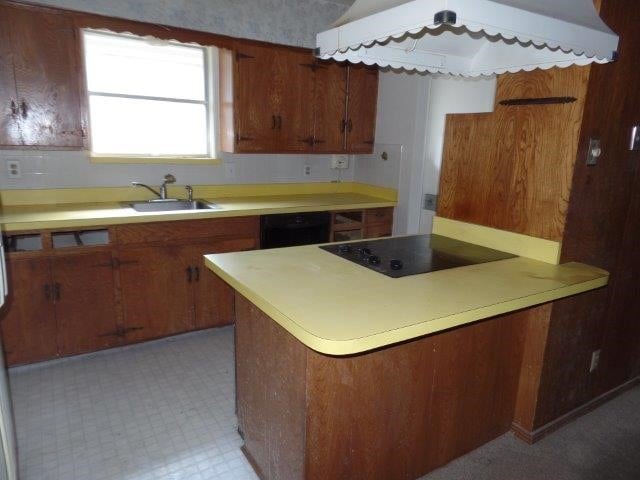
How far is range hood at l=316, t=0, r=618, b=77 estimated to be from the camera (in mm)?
1126

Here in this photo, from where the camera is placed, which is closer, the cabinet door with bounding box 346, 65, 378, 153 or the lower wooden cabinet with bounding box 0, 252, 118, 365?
the lower wooden cabinet with bounding box 0, 252, 118, 365

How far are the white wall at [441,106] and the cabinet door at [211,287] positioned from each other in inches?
57.5

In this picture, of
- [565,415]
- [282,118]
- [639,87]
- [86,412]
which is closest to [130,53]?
[282,118]

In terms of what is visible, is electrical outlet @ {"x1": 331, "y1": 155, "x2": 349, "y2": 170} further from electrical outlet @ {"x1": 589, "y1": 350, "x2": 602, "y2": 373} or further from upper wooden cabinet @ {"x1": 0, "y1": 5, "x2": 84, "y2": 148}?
electrical outlet @ {"x1": 589, "y1": 350, "x2": 602, "y2": 373}

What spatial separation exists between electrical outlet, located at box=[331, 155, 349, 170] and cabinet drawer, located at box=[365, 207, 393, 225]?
27.1 inches

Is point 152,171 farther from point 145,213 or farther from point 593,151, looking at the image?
point 593,151

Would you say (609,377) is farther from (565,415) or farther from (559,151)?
(559,151)

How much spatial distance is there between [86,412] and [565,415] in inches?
96.1

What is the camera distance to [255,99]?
333 centimetres

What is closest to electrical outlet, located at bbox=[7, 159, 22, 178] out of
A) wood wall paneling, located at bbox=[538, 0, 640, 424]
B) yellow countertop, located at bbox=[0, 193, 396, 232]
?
yellow countertop, located at bbox=[0, 193, 396, 232]

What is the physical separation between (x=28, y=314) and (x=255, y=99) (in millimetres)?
2087

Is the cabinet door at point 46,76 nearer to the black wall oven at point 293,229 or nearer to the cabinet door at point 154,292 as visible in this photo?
the cabinet door at point 154,292

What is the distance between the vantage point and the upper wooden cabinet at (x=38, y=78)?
2.49 metres

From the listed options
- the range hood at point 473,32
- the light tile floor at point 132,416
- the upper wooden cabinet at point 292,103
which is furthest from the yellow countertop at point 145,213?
the range hood at point 473,32
